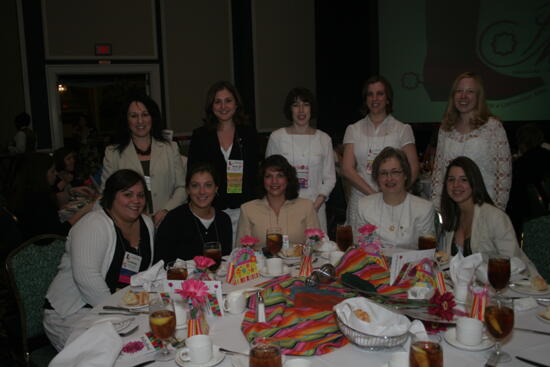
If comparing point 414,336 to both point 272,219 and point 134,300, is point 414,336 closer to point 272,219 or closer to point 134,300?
point 134,300

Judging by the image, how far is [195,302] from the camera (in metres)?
1.65

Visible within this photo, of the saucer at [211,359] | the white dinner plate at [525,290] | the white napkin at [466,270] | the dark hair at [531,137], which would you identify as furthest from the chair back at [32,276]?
the dark hair at [531,137]

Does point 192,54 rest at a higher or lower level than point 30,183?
higher

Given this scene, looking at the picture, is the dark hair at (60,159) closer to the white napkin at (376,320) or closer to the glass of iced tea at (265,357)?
the white napkin at (376,320)

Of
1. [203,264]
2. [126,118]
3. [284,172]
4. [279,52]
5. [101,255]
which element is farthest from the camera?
[279,52]

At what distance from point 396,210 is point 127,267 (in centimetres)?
157

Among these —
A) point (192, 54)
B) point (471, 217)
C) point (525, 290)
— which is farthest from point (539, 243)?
point (192, 54)

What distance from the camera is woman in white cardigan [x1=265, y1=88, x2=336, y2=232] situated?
3.56m

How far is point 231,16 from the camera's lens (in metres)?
9.29

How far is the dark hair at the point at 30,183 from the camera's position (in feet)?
10.6

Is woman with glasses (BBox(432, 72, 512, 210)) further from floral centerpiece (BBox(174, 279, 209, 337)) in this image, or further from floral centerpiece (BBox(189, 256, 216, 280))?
floral centerpiece (BBox(174, 279, 209, 337))

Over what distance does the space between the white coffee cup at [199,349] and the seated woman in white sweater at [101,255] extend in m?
0.96

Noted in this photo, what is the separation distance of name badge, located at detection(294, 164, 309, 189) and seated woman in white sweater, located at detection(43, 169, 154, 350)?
1.24m

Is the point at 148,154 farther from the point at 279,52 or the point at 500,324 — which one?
the point at 279,52
